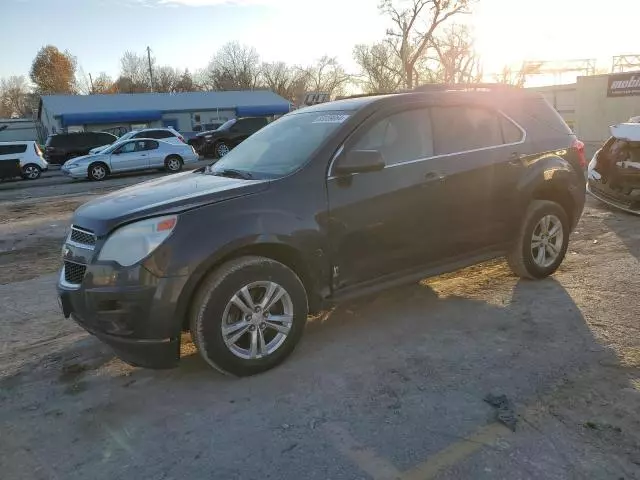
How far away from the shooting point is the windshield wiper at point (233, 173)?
3968mm

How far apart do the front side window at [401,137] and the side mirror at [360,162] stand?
22cm

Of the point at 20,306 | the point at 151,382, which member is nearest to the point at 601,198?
the point at 151,382

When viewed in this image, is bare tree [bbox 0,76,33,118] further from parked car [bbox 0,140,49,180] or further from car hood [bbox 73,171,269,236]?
car hood [bbox 73,171,269,236]

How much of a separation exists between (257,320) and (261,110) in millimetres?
46688

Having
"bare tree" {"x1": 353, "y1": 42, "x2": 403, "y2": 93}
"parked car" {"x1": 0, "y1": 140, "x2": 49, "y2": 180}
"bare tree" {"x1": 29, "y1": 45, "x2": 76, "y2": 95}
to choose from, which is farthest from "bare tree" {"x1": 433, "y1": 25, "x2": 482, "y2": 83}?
"bare tree" {"x1": 29, "y1": 45, "x2": 76, "y2": 95}

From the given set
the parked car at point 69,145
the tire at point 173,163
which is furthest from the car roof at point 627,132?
the parked car at point 69,145

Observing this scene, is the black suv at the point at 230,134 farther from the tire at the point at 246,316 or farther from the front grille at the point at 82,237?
the tire at the point at 246,316

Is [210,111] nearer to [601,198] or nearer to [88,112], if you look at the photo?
[88,112]

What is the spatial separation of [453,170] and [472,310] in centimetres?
123

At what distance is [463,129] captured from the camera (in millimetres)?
4605

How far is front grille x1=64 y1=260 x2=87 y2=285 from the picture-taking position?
11.2 feet

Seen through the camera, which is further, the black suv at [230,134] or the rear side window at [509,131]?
the black suv at [230,134]

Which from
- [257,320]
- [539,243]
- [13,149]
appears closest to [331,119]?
[257,320]

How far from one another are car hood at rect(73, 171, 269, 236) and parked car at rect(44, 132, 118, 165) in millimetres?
25521
